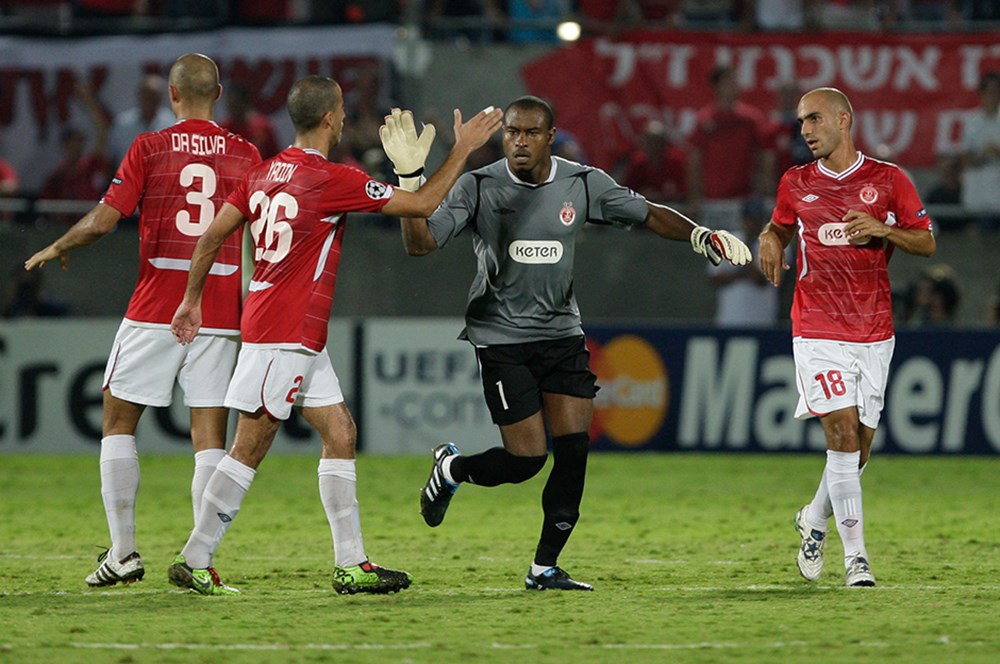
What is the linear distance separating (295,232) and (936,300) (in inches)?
384

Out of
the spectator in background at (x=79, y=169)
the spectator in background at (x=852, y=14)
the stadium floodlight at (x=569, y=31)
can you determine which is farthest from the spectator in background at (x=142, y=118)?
the spectator in background at (x=852, y=14)

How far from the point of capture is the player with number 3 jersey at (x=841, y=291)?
316 inches

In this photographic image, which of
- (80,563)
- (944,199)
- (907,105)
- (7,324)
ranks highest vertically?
(907,105)

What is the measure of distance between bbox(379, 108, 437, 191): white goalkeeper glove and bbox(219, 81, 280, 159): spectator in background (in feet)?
29.7

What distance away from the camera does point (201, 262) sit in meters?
7.48

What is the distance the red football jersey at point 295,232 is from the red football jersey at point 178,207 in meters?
0.48

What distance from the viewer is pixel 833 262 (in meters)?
8.12

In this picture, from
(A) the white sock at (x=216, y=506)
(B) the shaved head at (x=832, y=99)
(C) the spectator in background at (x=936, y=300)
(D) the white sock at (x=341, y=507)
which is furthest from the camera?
(C) the spectator in background at (x=936, y=300)

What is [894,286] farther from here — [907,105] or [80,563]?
[80,563]

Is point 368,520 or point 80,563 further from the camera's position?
point 368,520

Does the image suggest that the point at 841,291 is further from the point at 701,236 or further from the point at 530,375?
the point at 530,375

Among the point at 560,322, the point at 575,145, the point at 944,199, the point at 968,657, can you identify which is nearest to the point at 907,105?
the point at 944,199

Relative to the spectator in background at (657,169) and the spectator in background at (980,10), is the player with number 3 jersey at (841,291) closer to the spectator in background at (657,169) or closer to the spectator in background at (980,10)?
the spectator in background at (657,169)

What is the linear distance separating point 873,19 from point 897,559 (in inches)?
399
